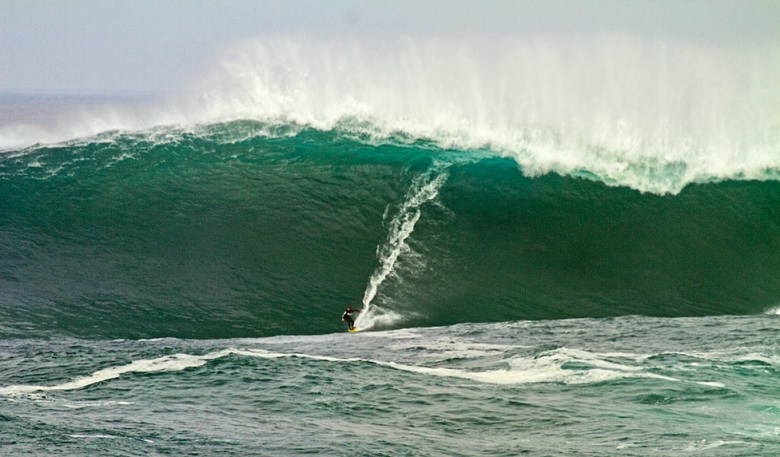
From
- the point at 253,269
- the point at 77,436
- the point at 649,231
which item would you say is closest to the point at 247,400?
the point at 77,436

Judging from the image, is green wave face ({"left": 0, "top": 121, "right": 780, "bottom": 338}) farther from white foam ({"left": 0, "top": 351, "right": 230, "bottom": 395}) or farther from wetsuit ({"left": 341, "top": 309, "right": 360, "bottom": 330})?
white foam ({"left": 0, "top": 351, "right": 230, "bottom": 395})

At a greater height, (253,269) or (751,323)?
(253,269)

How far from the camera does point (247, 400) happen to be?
9539 millimetres

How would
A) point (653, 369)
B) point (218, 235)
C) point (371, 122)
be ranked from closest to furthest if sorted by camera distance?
point (653, 369) < point (218, 235) < point (371, 122)

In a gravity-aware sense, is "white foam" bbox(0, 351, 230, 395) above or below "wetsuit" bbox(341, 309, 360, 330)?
below

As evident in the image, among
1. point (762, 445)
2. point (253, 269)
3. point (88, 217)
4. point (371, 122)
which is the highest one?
point (371, 122)

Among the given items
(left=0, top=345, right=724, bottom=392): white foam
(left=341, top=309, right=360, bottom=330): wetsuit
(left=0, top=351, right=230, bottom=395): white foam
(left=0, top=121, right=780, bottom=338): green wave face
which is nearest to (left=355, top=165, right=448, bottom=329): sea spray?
(left=0, top=121, right=780, bottom=338): green wave face

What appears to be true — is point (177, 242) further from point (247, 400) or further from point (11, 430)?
point (11, 430)

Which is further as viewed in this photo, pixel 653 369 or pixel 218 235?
pixel 218 235

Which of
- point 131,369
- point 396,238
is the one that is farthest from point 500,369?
point 396,238

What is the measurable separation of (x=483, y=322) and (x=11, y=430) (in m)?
8.72

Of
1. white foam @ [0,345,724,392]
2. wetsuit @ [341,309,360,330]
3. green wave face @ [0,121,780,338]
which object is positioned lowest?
white foam @ [0,345,724,392]

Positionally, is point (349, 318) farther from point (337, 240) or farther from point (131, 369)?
point (131, 369)

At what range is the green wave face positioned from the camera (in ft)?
49.4
